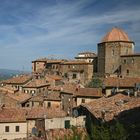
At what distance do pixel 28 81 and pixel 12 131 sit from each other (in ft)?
92.3

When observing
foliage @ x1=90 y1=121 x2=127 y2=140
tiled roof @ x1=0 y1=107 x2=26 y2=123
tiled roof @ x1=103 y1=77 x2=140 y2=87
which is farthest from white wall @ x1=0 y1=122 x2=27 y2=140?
foliage @ x1=90 y1=121 x2=127 y2=140

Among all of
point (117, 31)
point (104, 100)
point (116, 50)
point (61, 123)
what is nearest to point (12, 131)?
point (61, 123)

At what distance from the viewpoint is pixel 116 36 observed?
237ft

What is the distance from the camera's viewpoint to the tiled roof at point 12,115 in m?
35.9

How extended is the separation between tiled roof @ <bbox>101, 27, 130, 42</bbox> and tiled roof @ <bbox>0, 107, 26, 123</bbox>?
38.3 m

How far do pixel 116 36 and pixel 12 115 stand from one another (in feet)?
134

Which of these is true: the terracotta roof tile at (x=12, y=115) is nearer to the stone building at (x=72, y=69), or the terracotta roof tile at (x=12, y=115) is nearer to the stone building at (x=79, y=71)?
the stone building at (x=72, y=69)

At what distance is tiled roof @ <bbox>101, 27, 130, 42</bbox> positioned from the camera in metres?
71.6

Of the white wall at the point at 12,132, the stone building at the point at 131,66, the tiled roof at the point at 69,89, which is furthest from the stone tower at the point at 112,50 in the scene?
the white wall at the point at 12,132

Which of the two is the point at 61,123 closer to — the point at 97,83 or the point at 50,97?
the point at 50,97

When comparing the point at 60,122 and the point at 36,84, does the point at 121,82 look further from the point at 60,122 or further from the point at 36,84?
the point at 60,122

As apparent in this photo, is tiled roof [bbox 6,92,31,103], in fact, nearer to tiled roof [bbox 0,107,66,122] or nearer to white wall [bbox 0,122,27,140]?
tiled roof [bbox 0,107,66,122]

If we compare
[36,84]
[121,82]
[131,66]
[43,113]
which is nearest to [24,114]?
[43,113]

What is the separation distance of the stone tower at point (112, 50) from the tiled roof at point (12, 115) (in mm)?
34006
